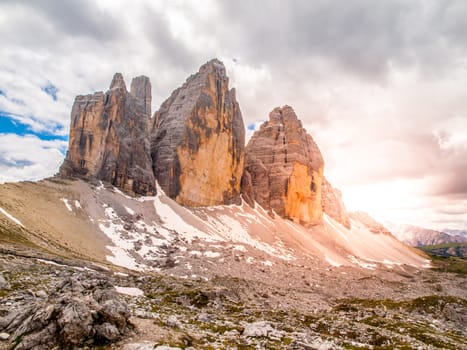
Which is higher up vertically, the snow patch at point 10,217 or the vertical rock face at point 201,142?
the vertical rock face at point 201,142

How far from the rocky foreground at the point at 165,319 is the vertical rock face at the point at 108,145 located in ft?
230

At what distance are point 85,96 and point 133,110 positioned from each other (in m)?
17.9

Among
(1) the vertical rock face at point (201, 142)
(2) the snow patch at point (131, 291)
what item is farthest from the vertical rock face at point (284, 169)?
(2) the snow patch at point (131, 291)

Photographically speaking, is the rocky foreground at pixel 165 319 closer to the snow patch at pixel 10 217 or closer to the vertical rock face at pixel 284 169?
the snow patch at pixel 10 217

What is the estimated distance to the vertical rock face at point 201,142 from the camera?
403ft

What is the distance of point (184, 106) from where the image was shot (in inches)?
5320

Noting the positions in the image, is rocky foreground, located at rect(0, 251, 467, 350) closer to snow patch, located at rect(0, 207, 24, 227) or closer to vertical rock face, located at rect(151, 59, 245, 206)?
snow patch, located at rect(0, 207, 24, 227)

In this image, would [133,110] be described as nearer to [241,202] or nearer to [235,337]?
[241,202]

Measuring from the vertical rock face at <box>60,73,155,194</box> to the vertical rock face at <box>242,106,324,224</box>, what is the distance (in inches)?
2486

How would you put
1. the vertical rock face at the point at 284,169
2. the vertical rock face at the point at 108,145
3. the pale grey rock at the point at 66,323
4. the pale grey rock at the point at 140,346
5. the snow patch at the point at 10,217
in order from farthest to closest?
the vertical rock face at the point at 284,169 → the vertical rock face at the point at 108,145 → the snow patch at the point at 10,217 → the pale grey rock at the point at 140,346 → the pale grey rock at the point at 66,323

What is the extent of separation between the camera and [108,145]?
103 meters

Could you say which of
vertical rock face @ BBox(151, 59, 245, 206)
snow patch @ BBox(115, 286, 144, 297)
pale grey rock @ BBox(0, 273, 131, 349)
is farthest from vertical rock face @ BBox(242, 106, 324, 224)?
pale grey rock @ BBox(0, 273, 131, 349)

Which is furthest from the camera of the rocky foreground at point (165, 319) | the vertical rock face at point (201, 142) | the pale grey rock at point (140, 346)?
the vertical rock face at point (201, 142)

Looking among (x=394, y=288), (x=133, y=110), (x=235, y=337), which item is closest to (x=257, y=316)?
(x=235, y=337)
